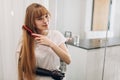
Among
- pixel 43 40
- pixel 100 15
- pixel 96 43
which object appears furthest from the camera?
pixel 100 15

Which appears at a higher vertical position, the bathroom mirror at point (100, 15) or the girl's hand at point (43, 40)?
the bathroom mirror at point (100, 15)

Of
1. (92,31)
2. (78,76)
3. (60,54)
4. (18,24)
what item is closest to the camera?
(60,54)

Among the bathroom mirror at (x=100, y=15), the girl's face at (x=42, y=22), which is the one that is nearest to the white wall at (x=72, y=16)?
the bathroom mirror at (x=100, y=15)

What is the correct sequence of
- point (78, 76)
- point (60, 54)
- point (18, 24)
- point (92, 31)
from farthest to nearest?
point (92, 31) < point (78, 76) < point (18, 24) < point (60, 54)

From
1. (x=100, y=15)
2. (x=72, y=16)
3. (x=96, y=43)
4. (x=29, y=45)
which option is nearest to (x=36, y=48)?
(x=29, y=45)

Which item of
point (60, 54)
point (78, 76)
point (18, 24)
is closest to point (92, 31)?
point (78, 76)

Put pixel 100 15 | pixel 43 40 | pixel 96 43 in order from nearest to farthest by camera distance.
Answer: pixel 43 40 → pixel 96 43 → pixel 100 15

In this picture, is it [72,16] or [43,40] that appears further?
[72,16]

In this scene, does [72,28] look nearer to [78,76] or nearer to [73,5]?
[73,5]

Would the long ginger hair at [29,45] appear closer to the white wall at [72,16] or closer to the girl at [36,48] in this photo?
the girl at [36,48]

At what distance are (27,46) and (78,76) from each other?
4.35ft

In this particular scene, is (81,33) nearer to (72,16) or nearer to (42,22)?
(72,16)

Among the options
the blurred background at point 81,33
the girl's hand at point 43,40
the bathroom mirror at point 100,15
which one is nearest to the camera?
the girl's hand at point 43,40

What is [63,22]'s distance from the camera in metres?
2.45
